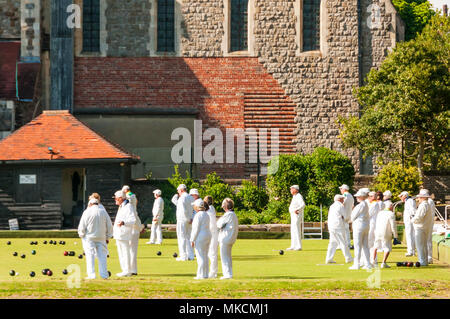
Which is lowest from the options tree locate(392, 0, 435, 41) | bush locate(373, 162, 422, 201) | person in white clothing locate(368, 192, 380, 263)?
person in white clothing locate(368, 192, 380, 263)

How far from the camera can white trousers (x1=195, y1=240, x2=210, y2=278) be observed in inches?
664

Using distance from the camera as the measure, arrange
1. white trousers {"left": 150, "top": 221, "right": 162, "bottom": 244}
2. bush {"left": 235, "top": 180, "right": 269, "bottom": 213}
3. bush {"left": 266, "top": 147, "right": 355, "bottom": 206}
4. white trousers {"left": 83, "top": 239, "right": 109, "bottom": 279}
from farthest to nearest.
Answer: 1. bush {"left": 235, "top": 180, "right": 269, "bottom": 213}
2. bush {"left": 266, "top": 147, "right": 355, "bottom": 206}
3. white trousers {"left": 150, "top": 221, "right": 162, "bottom": 244}
4. white trousers {"left": 83, "top": 239, "right": 109, "bottom": 279}

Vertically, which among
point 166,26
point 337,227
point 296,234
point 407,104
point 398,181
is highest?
point 166,26

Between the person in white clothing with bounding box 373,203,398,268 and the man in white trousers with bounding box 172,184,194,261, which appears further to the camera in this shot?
the man in white trousers with bounding box 172,184,194,261

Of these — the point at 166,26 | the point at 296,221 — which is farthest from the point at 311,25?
the point at 296,221

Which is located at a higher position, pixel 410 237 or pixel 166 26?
pixel 166 26

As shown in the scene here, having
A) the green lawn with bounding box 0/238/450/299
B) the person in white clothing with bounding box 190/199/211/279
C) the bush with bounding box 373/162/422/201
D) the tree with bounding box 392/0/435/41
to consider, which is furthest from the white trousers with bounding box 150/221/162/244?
the tree with bounding box 392/0/435/41

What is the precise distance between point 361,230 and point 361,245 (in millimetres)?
305

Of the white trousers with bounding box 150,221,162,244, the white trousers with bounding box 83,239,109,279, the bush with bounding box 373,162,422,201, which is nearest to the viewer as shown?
the white trousers with bounding box 83,239,109,279

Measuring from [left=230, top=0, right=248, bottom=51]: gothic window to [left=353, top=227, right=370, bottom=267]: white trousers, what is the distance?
22.4m

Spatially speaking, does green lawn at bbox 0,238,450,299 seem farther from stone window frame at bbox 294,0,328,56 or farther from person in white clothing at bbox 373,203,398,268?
stone window frame at bbox 294,0,328,56

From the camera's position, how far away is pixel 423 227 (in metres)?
19.8

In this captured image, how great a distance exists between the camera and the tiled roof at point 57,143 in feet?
105

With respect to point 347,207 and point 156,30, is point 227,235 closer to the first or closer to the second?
point 347,207
